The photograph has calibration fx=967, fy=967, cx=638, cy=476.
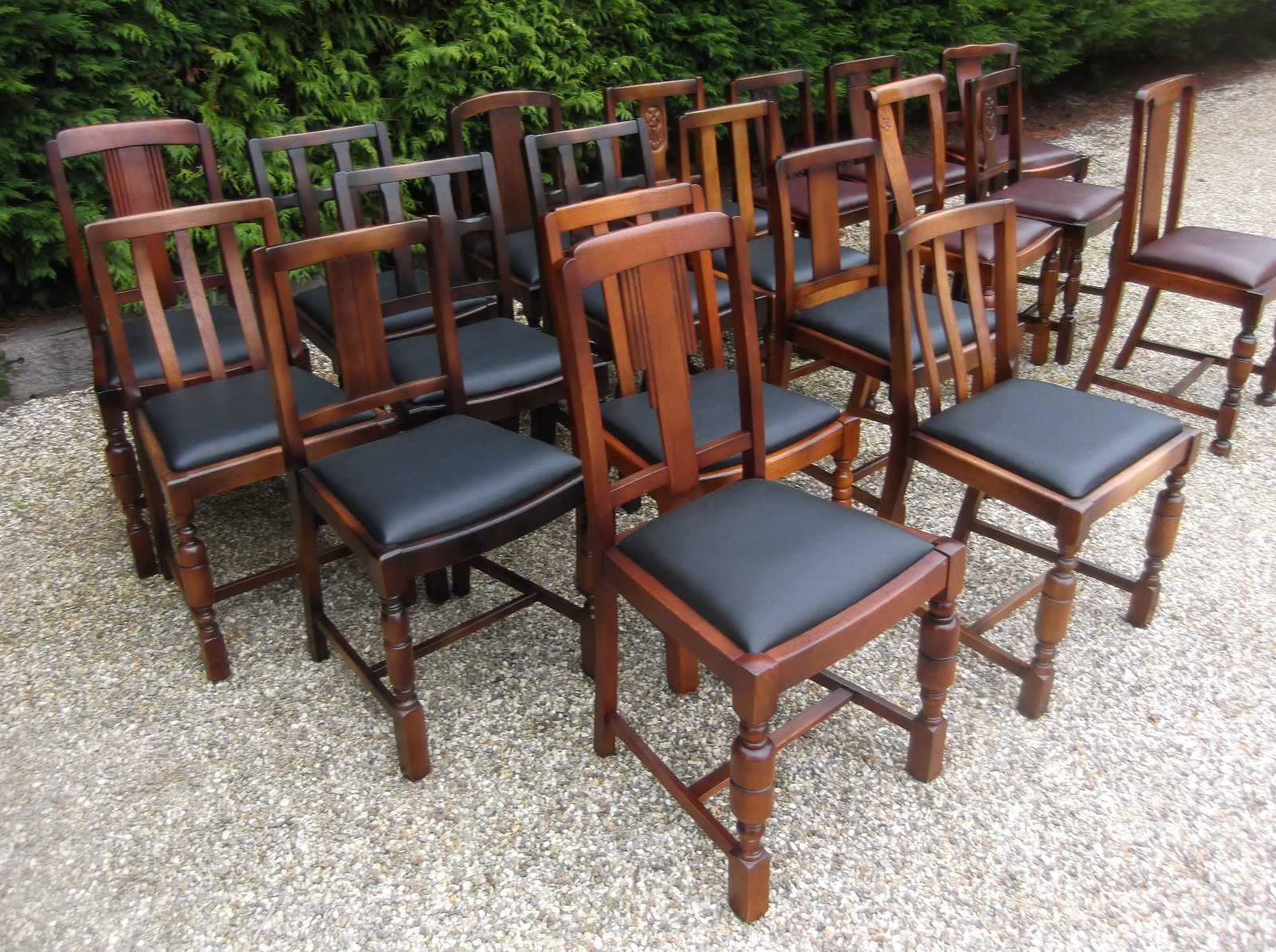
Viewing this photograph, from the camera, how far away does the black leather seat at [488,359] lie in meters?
2.51

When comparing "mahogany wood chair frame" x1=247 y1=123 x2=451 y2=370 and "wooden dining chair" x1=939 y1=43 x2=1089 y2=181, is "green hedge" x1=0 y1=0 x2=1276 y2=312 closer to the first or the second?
"mahogany wood chair frame" x1=247 y1=123 x2=451 y2=370

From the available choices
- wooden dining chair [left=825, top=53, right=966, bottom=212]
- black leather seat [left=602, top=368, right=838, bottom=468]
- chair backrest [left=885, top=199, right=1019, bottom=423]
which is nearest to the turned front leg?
black leather seat [left=602, top=368, right=838, bottom=468]

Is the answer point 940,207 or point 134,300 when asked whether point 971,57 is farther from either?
point 134,300

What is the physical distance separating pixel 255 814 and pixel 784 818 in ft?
3.58

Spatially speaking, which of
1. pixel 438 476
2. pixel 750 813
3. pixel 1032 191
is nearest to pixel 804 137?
pixel 1032 191

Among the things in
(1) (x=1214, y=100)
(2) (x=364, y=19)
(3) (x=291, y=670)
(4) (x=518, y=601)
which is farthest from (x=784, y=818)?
(1) (x=1214, y=100)

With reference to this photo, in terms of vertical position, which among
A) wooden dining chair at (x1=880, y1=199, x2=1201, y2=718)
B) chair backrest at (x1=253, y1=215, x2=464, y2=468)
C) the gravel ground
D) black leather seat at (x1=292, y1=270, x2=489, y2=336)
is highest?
chair backrest at (x1=253, y1=215, x2=464, y2=468)

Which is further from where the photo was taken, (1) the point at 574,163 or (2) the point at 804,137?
(2) the point at 804,137

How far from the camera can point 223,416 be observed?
2.32 meters

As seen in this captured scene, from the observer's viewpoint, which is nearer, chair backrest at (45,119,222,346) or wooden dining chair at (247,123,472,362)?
chair backrest at (45,119,222,346)

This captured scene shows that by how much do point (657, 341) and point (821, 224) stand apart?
1.15 metres

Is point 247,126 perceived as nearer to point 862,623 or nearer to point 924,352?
point 924,352

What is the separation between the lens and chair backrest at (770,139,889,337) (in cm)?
263

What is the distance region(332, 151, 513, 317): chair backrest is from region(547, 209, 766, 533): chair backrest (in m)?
0.56
